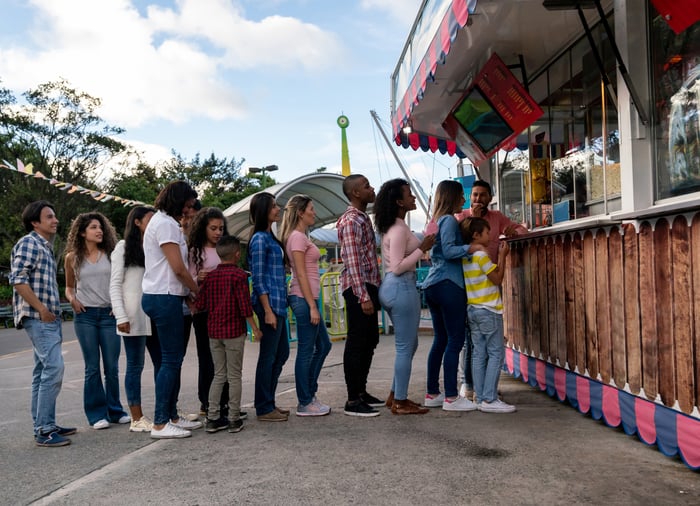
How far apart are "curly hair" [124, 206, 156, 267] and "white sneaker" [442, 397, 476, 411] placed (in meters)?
2.72

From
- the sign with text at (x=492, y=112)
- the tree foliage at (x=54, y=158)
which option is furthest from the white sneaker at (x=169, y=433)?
the tree foliage at (x=54, y=158)

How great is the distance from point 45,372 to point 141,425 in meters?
0.83

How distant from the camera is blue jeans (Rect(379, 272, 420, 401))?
5.03 meters

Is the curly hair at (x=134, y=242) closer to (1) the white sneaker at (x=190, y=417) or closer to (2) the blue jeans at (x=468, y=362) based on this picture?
(1) the white sneaker at (x=190, y=417)

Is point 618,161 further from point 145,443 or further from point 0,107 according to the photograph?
point 0,107

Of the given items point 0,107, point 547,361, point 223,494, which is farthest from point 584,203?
point 0,107

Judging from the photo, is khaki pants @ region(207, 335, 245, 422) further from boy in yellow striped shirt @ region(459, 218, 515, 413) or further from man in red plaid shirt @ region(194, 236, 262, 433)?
boy in yellow striped shirt @ region(459, 218, 515, 413)

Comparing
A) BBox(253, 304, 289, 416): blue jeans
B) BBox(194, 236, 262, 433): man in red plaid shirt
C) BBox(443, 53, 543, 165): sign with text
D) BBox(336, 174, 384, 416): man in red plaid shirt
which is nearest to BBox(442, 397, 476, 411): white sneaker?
BBox(336, 174, 384, 416): man in red plaid shirt

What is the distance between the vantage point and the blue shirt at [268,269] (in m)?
4.95

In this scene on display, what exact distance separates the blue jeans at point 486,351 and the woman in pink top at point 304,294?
1.27 meters

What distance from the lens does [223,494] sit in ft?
11.2

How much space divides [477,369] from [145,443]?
262 centimetres

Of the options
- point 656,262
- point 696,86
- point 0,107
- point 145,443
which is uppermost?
point 0,107

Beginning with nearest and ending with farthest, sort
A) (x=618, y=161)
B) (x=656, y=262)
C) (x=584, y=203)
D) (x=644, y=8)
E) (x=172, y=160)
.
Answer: (x=656, y=262) → (x=644, y=8) → (x=618, y=161) → (x=584, y=203) → (x=172, y=160)
